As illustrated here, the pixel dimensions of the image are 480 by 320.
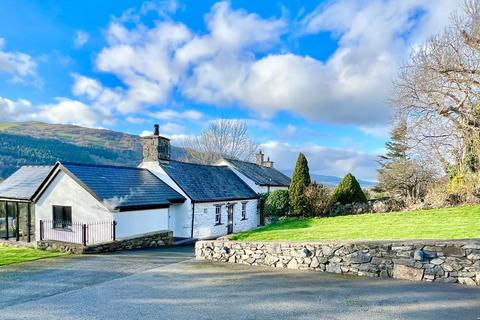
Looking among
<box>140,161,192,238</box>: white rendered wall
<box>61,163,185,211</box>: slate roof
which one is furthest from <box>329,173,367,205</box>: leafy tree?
<box>61,163,185,211</box>: slate roof

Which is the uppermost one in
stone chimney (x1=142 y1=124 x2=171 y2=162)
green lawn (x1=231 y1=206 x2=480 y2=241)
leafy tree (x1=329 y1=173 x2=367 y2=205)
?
stone chimney (x1=142 y1=124 x2=171 y2=162)

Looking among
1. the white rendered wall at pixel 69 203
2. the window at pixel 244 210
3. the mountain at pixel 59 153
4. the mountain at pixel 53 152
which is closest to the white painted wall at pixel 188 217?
the window at pixel 244 210

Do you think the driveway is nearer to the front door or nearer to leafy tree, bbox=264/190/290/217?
the front door

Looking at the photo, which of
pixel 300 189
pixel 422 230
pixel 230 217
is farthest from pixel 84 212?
pixel 422 230

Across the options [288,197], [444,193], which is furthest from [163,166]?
[444,193]

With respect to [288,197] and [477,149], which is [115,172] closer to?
[288,197]

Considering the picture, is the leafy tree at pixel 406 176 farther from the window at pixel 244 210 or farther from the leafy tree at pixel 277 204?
the window at pixel 244 210

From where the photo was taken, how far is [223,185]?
27297 mm

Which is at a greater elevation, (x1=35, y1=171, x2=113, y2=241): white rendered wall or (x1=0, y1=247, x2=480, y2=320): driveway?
(x1=35, y1=171, x2=113, y2=241): white rendered wall

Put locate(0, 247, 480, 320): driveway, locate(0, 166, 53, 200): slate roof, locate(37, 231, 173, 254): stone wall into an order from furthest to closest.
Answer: locate(0, 166, 53, 200): slate roof → locate(37, 231, 173, 254): stone wall → locate(0, 247, 480, 320): driveway

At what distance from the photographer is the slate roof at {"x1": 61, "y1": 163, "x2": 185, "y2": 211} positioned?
17.9m

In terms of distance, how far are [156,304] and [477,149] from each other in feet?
63.2

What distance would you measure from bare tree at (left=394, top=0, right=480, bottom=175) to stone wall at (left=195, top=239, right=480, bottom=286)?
43.0ft

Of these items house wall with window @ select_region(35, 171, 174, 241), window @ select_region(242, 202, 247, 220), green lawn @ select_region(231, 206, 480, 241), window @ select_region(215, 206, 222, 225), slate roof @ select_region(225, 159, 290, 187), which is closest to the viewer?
green lawn @ select_region(231, 206, 480, 241)
